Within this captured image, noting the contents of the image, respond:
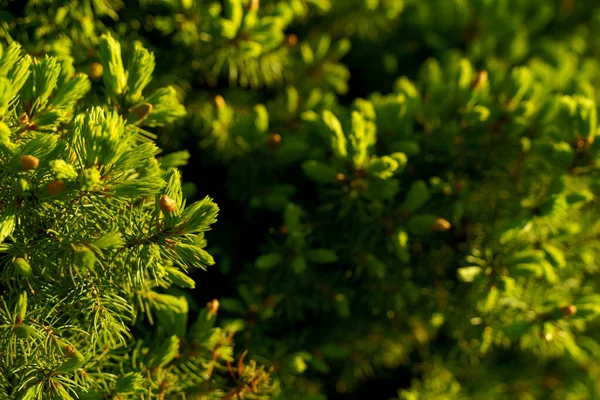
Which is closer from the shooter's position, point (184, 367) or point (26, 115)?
point (26, 115)

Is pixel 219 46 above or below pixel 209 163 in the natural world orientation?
above

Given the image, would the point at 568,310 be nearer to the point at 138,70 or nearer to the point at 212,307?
the point at 212,307

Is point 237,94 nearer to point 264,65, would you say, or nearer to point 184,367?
point 264,65

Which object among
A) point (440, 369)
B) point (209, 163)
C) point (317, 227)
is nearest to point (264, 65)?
point (209, 163)

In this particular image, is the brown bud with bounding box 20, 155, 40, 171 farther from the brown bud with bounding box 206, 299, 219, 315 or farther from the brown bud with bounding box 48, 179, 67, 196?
the brown bud with bounding box 206, 299, 219, 315

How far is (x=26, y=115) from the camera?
2.19ft

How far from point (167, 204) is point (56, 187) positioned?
122mm

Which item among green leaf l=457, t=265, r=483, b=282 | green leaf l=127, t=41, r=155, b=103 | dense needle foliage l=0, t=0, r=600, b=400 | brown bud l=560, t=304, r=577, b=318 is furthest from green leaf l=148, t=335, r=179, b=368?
brown bud l=560, t=304, r=577, b=318

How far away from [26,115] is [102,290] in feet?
0.78

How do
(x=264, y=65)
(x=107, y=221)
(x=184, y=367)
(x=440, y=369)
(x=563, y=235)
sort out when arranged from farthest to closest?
(x=440, y=369) → (x=264, y=65) → (x=563, y=235) → (x=184, y=367) → (x=107, y=221)

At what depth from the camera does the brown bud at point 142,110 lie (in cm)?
74

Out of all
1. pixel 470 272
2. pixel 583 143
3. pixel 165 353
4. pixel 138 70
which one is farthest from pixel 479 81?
pixel 165 353

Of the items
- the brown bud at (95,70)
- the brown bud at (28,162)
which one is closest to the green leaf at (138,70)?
the brown bud at (95,70)

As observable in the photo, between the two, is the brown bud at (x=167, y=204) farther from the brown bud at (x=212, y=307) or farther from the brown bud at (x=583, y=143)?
the brown bud at (x=583, y=143)
